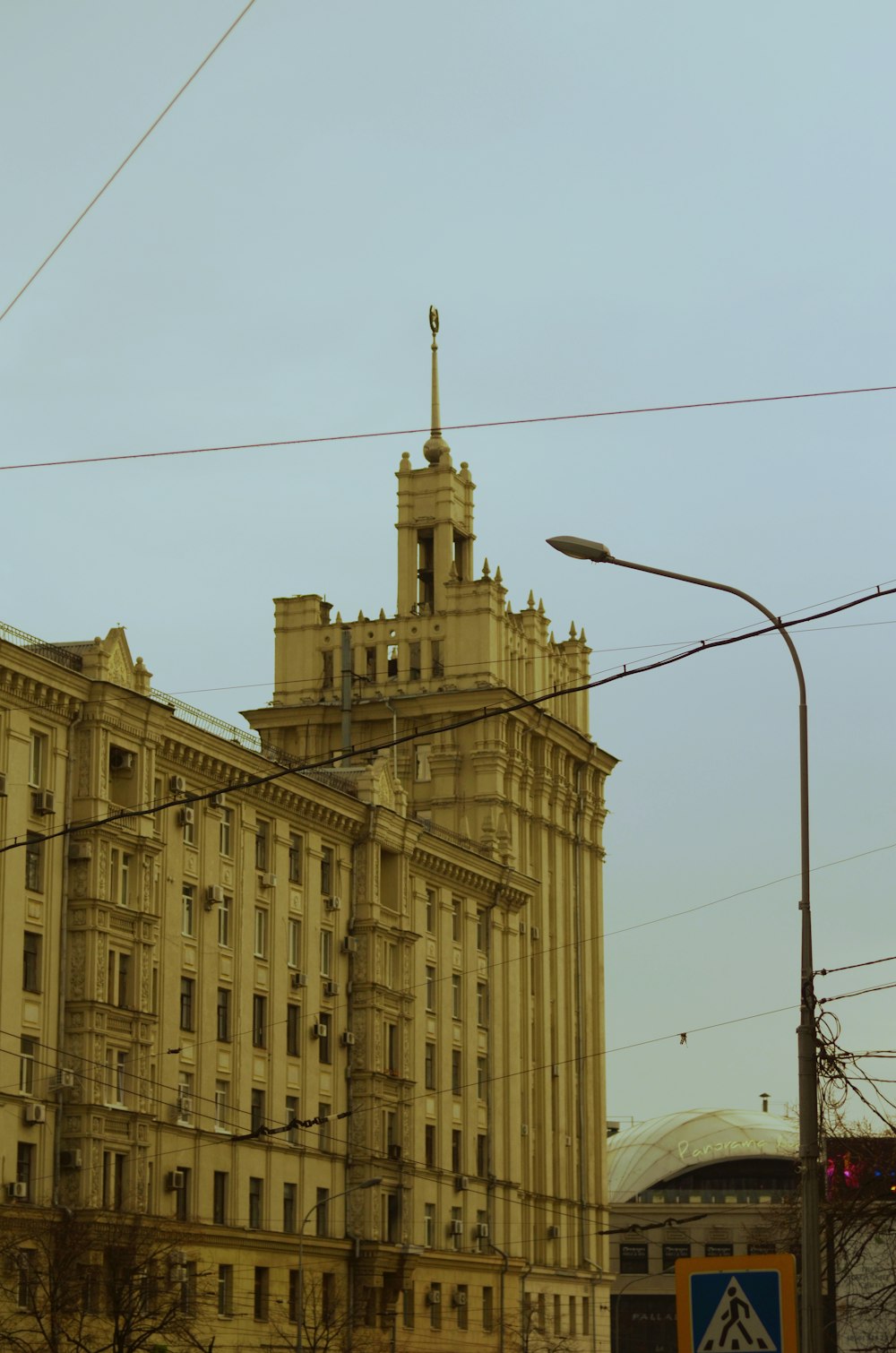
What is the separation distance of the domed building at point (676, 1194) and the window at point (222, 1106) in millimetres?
77050

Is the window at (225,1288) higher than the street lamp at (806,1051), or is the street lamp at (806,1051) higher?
the street lamp at (806,1051)

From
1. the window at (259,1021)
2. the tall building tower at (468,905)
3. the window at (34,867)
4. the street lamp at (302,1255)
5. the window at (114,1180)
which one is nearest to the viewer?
the window at (34,867)

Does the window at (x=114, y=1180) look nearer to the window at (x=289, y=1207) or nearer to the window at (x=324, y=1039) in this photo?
the window at (x=289, y=1207)

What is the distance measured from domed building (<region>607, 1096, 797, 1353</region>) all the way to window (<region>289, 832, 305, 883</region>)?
7326 cm

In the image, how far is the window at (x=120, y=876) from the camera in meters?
56.4

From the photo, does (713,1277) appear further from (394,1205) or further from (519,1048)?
(519,1048)

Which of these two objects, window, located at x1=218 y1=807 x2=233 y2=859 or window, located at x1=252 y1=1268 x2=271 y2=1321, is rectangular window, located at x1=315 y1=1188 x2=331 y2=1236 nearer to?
window, located at x1=252 y1=1268 x2=271 y2=1321

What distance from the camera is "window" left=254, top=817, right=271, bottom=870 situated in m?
65.1

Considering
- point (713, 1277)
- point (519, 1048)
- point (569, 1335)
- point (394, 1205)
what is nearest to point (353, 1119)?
point (394, 1205)

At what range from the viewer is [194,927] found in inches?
2411

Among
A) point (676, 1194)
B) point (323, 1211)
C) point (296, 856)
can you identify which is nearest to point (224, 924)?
point (296, 856)

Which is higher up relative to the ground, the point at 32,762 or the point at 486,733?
the point at 486,733

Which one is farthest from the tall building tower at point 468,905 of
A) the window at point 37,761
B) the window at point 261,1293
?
the window at point 37,761

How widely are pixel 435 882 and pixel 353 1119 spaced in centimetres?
1048
